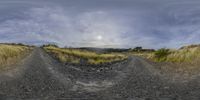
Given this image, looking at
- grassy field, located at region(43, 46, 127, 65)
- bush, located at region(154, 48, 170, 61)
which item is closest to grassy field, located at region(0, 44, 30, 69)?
grassy field, located at region(43, 46, 127, 65)

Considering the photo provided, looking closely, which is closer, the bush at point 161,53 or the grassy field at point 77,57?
the bush at point 161,53

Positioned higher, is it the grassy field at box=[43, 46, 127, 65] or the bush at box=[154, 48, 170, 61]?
the bush at box=[154, 48, 170, 61]

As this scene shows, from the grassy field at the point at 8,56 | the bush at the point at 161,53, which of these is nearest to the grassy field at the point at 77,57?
the grassy field at the point at 8,56

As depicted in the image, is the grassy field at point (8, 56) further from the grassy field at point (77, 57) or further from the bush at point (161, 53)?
the bush at point (161, 53)

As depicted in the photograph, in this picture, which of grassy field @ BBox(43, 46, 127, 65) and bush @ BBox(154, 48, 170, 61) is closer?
bush @ BBox(154, 48, 170, 61)

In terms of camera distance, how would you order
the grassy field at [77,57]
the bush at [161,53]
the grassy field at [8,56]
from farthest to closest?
the grassy field at [77,57]
the bush at [161,53]
the grassy field at [8,56]

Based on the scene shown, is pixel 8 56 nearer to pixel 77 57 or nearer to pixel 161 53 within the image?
pixel 161 53

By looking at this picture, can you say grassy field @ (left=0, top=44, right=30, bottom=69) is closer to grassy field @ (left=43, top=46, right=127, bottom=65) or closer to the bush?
grassy field @ (left=43, top=46, right=127, bottom=65)

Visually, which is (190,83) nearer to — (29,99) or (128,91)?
(128,91)

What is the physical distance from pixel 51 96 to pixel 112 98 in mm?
2942

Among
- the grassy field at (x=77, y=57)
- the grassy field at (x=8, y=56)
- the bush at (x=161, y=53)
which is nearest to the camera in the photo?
the grassy field at (x=8, y=56)

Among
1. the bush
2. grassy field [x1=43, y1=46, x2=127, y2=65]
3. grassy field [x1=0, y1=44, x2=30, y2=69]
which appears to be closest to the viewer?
grassy field [x1=0, y1=44, x2=30, y2=69]

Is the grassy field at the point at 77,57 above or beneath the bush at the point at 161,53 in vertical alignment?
beneath

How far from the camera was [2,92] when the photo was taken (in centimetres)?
2058
